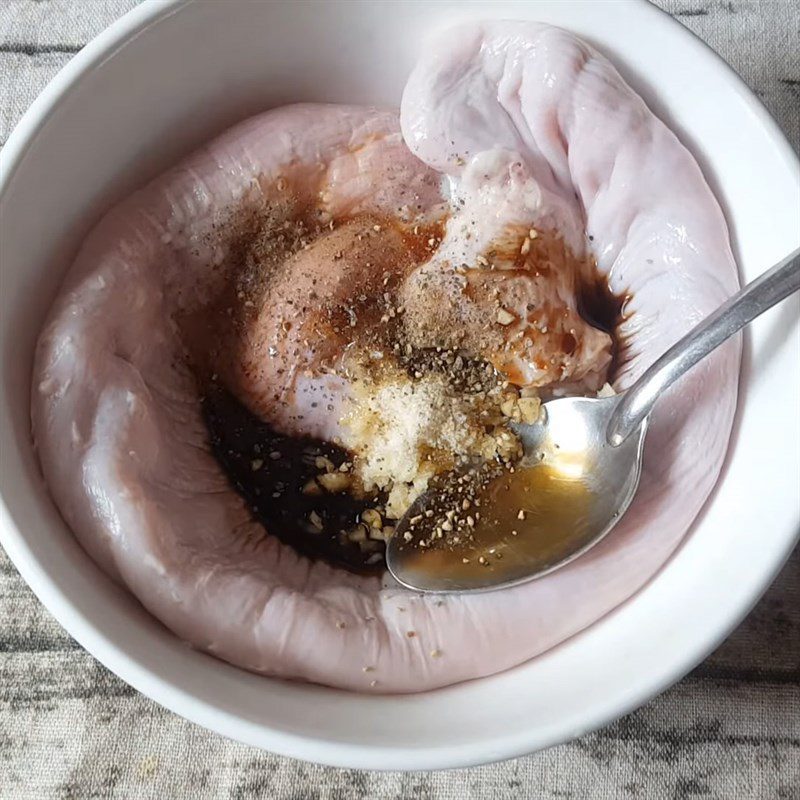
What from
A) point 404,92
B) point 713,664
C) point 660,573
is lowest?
point 713,664

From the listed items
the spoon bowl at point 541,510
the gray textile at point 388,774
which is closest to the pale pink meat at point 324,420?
the spoon bowl at point 541,510

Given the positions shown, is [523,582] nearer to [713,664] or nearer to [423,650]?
[423,650]

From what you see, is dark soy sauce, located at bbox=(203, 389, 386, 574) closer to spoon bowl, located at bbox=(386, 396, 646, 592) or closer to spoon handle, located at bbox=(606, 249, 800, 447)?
spoon bowl, located at bbox=(386, 396, 646, 592)

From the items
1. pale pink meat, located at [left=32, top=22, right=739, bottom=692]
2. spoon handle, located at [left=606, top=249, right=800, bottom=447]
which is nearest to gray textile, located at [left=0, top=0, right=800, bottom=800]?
pale pink meat, located at [left=32, top=22, right=739, bottom=692]

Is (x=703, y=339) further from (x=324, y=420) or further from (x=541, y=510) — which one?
(x=324, y=420)

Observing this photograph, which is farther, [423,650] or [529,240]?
[529,240]

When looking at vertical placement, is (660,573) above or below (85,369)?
below

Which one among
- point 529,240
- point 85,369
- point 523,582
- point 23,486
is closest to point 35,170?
point 85,369
